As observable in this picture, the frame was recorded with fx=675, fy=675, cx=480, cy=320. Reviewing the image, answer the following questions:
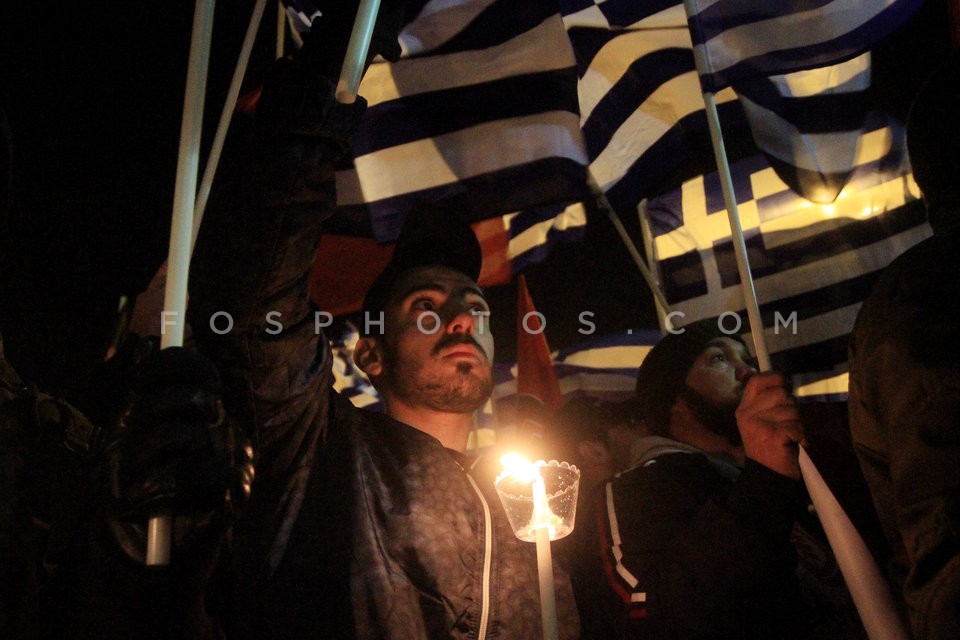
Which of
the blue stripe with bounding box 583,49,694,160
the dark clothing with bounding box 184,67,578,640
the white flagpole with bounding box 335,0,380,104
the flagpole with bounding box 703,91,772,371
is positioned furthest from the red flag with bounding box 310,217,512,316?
the white flagpole with bounding box 335,0,380,104

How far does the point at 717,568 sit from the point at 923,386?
1.04 meters

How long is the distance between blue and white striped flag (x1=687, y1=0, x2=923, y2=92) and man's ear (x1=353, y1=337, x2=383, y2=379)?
80.7 inches

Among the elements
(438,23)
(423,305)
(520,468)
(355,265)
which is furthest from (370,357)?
(355,265)

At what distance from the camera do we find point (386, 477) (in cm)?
241

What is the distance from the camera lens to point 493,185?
14.1ft

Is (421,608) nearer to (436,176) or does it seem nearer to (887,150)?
(436,176)

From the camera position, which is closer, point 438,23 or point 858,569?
point 858,569

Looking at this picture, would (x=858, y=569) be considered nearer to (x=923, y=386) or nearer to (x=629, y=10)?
(x=923, y=386)

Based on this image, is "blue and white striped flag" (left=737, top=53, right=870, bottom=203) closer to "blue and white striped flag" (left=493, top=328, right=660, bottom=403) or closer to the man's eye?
the man's eye

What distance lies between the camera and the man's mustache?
2.83 meters

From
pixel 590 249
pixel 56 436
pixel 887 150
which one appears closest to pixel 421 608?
pixel 56 436

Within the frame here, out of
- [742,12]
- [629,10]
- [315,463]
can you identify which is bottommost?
[315,463]

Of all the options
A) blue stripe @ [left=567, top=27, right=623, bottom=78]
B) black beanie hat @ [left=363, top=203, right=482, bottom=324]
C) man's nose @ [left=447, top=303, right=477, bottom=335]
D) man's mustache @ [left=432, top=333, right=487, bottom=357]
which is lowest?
man's mustache @ [left=432, top=333, right=487, bottom=357]

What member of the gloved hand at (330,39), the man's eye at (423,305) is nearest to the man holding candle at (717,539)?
the man's eye at (423,305)
